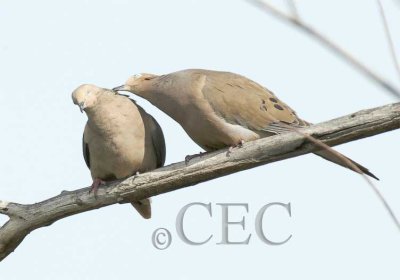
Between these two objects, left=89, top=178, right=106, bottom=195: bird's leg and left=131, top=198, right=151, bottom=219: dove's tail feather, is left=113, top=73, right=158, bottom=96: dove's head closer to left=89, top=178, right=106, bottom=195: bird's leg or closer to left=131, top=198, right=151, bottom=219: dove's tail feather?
left=89, top=178, right=106, bottom=195: bird's leg

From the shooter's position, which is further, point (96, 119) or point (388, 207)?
point (96, 119)

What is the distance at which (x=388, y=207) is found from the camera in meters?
0.90

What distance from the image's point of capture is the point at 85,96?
4887 mm

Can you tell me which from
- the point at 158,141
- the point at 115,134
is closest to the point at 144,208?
the point at 158,141

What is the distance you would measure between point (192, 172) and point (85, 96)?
1088mm

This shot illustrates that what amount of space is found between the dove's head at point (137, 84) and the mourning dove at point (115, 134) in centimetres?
9

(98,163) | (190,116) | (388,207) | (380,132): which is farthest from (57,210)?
(388,207)

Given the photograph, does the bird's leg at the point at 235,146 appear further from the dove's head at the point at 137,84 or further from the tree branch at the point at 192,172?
the dove's head at the point at 137,84


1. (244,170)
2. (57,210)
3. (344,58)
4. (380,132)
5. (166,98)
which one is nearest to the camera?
(344,58)

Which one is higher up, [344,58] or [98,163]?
[98,163]

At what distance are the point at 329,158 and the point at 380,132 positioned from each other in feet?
Result: 3.06

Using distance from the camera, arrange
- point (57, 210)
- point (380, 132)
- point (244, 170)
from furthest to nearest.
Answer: point (57, 210), point (244, 170), point (380, 132)

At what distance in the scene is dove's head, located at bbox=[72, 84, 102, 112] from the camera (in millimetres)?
4852

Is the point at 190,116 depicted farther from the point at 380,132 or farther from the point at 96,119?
A: the point at 380,132
